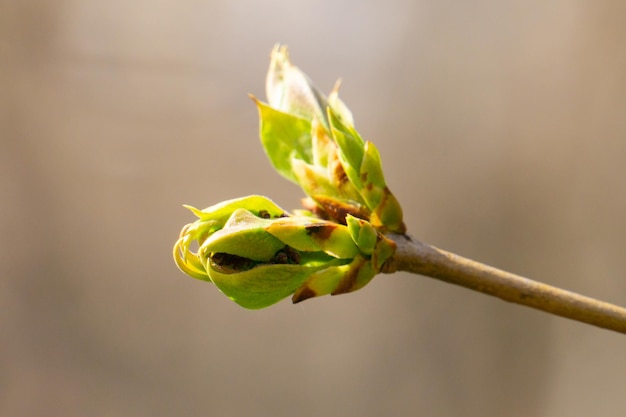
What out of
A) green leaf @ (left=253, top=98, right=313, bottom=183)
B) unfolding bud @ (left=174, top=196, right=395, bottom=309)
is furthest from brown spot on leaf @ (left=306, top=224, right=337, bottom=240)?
green leaf @ (left=253, top=98, right=313, bottom=183)

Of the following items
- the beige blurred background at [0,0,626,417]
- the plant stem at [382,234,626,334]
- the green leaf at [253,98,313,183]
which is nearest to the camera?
the plant stem at [382,234,626,334]

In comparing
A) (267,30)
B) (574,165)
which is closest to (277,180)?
(267,30)

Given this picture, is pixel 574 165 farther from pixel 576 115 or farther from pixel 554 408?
pixel 554 408

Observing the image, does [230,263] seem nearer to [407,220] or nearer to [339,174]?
[339,174]

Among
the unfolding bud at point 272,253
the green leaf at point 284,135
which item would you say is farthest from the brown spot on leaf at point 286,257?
the green leaf at point 284,135

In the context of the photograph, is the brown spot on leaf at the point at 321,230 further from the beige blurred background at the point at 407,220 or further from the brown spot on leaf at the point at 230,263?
the beige blurred background at the point at 407,220

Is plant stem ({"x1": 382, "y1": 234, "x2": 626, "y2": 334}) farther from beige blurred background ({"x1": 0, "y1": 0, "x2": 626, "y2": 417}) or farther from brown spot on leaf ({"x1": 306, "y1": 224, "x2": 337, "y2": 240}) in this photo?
beige blurred background ({"x1": 0, "y1": 0, "x2": 626, "y2": 417})
